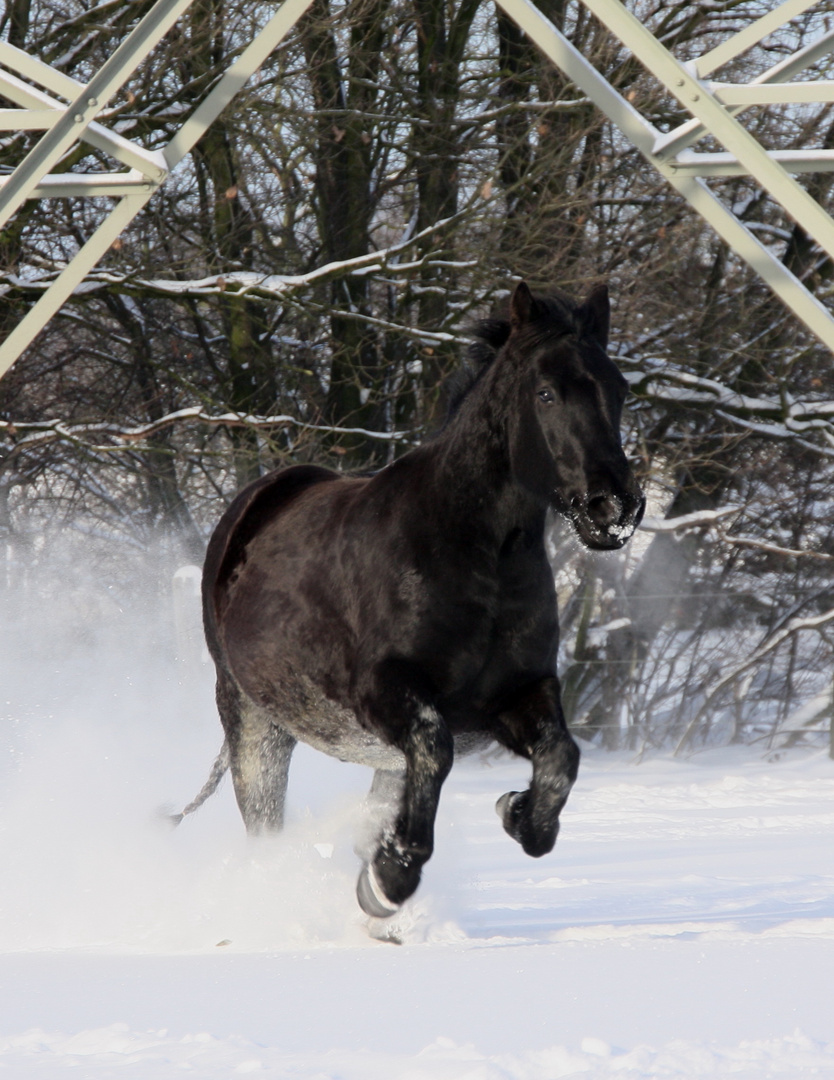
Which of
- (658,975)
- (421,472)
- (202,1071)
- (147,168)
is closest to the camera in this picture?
(202,1071)

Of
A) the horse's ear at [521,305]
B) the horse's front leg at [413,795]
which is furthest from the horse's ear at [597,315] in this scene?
the horse's front leg at [413,795]

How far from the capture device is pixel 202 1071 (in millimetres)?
1830

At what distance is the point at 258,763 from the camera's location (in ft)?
14.2

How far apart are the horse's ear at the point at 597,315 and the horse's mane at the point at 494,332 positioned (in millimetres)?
30

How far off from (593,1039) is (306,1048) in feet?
1.64

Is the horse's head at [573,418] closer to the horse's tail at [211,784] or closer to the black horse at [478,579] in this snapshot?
the black horse at [478,579]

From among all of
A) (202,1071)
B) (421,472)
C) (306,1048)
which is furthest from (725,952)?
(421,472)

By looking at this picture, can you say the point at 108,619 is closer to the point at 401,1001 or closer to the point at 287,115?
the point at 287,115

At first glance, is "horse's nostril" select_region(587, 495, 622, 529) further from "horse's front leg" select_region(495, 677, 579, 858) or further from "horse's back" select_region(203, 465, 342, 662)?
"horse's back" select_region(203, 465, 342, 662)

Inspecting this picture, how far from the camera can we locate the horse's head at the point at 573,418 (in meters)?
2.67

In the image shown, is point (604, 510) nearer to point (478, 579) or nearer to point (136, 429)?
point (478, 579)

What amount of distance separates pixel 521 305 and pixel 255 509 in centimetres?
167

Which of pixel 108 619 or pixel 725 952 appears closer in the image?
pixel 725 952

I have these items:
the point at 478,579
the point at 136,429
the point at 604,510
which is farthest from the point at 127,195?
the point at 136,429
